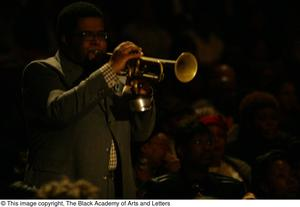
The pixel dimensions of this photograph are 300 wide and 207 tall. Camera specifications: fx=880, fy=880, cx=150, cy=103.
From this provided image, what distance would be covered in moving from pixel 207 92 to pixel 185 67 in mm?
3845

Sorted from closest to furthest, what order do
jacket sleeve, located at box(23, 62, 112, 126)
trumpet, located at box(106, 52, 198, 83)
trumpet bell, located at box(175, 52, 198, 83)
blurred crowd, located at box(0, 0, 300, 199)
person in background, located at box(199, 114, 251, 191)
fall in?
1. jacket sleeve, located at box(23, 62, 112, 126)
2. trumpet, located at box(106, 52, 198, 83)
3. trumpet bell, located at box(175, 52, 198, 83)
4. blurred crowd, located at box(0, 0, 300, 199)
5. person in background, located at box(199, 114, 251, 191)

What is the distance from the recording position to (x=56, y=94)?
16.1ft

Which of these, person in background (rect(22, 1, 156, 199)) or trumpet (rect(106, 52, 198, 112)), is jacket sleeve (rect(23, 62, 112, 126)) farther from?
trumpet (rect(106, 52, 198, 112))

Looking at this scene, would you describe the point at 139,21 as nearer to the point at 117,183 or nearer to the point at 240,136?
the point at 240,136

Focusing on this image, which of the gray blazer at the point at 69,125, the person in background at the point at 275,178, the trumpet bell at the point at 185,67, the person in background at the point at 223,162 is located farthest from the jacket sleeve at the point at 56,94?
the person in background at the point at 223,162

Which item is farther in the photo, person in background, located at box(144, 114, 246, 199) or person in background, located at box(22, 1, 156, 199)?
person in background, located at box(144, 114, 246, 199)

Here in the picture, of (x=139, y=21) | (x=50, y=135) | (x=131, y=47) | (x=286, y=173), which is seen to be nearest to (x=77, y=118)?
(x=50, y=135)

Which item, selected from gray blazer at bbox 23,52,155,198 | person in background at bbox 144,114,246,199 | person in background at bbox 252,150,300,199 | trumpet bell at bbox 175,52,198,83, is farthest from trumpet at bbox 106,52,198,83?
person in background at bbox 252,150,300,199

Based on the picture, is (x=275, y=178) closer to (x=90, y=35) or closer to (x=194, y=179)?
(x=194, y=179)

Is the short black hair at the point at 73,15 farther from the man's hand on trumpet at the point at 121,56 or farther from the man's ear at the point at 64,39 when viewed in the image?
the man's hand on trumpet at the point at 121,56

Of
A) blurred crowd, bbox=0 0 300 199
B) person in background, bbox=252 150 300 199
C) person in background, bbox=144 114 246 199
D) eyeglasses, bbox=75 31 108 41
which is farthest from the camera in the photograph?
person in background, bbox=252 150 300 199

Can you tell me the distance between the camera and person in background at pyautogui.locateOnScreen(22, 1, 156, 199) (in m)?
4.88

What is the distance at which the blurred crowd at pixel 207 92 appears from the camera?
19.6ft

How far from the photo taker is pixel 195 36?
1045 cm
